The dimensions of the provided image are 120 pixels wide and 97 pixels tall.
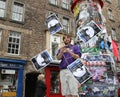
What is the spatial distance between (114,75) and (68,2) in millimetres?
15282

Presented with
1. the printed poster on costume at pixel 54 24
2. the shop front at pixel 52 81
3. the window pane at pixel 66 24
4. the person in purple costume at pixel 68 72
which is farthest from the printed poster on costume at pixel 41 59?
the window pane at pixel 66 24

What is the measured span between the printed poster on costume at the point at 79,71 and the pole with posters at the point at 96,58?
1.02 metres

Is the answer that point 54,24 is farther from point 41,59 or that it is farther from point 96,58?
point 96,58

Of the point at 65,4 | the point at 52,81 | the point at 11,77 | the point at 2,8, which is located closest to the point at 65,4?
the point at 65,4

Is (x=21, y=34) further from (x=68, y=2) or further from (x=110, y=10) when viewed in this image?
(x=110, y=10)

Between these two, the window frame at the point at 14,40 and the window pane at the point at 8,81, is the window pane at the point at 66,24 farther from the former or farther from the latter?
the window pane at the point at 8,81

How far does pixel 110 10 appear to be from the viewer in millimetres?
24188

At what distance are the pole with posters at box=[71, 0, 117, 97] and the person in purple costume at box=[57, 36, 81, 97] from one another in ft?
1.82

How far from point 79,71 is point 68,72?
0.42m

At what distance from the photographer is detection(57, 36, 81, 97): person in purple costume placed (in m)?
4.35

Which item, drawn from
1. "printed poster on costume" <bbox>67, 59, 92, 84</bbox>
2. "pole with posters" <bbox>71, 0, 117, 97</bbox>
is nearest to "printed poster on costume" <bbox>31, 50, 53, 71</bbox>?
"pole with posters" <bbox>71, 0, 117, 97</bbox>

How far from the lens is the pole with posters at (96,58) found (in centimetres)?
512

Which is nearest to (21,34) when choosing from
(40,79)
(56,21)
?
(40,79)

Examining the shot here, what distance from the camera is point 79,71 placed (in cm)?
412
